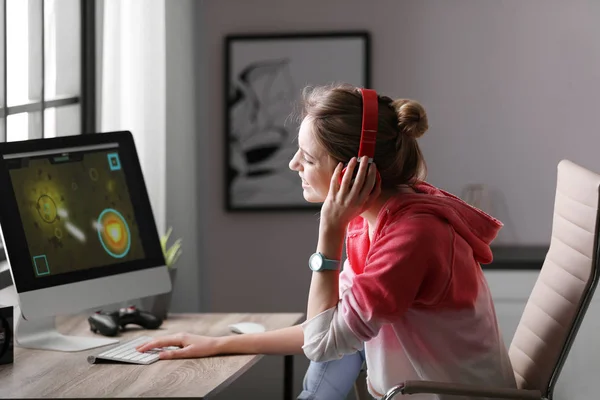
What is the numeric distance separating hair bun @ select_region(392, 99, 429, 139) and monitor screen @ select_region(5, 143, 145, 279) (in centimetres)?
79

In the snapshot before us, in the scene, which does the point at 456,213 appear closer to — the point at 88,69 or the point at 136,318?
the point at 136,318

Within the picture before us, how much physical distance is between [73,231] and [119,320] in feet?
1.07

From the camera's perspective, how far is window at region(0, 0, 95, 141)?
2662 millimetres

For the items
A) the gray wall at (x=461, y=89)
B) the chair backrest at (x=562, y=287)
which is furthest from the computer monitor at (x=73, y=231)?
the gray wall at (x=461, y=89)

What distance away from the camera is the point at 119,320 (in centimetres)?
229

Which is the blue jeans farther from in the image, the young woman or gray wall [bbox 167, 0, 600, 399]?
gray wall [bbox 167, 0, 600, 399]

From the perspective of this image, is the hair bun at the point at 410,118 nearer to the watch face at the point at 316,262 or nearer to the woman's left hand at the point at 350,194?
the woman's left hand at the point at 350,194

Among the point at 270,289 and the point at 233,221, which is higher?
the point at 233,221

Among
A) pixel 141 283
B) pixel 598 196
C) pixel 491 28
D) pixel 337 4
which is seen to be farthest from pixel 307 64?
pixel 598 196

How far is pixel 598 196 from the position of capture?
1.80m

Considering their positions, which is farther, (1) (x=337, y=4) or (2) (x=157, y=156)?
(1) (x=337, y=4)

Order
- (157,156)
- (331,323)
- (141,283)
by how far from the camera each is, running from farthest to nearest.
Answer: (157,156), (141,283), (331,323)

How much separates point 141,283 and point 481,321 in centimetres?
87

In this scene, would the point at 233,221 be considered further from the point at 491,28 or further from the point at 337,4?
the point at 491,28
